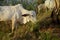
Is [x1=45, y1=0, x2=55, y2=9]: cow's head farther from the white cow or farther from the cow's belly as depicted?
the cow's belly

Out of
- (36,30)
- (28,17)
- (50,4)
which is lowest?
(36,30)

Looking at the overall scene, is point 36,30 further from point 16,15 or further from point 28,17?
point 16,15

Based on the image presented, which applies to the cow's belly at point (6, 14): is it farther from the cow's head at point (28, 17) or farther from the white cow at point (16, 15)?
the cow's head at point (28, 17)

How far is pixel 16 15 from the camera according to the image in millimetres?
2803

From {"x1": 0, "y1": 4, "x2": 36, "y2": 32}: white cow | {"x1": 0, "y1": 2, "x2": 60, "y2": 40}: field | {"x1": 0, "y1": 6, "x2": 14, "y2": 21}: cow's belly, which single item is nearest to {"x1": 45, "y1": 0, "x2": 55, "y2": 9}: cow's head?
{"x1": 0, "y1": 2, "x2": 60, "y2": 40}: field

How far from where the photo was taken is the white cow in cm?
280

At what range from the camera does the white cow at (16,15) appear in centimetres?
280

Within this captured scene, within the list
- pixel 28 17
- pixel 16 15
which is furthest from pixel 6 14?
pixel 28 17

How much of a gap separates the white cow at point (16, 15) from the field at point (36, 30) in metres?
0.07

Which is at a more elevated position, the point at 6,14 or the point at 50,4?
the point at 50,4

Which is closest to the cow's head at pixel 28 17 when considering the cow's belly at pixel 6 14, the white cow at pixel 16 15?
the white cow at pixel 16 15

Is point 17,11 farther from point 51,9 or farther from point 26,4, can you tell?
point 26,4

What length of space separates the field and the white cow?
0.07 meters

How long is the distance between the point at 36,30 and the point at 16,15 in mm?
412
